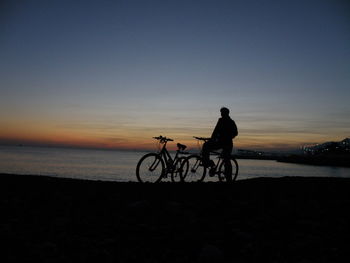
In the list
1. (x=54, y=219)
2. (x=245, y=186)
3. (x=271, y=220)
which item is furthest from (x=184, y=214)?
(x=245, y=186)

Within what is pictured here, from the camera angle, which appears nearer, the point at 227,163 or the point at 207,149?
the point at 207,149

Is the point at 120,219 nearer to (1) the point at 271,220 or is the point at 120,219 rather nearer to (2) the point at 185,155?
(1) the point at 271,220

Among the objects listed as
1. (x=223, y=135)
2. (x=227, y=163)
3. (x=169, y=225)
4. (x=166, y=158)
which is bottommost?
(x=169, y=225)

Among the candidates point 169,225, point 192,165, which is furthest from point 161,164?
point 169,225

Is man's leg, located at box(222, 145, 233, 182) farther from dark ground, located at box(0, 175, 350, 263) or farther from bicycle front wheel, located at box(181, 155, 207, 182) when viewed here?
dark ground, located at box(0, 175, 350, 263)

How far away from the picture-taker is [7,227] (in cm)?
Result: 464

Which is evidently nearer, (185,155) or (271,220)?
(271,220)

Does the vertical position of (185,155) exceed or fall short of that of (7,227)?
it exceeds it

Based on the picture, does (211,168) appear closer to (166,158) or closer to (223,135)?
(223,135)

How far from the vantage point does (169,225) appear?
519 cm

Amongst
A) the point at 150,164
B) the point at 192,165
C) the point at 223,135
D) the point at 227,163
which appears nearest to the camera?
the point at 223,135

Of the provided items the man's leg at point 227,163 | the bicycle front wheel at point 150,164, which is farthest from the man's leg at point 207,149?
the bicycle front wheel at point 150,164

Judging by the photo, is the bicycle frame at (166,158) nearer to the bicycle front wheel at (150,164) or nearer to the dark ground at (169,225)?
the bicycle front wheel at (150,164)

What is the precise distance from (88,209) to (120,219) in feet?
3.33
